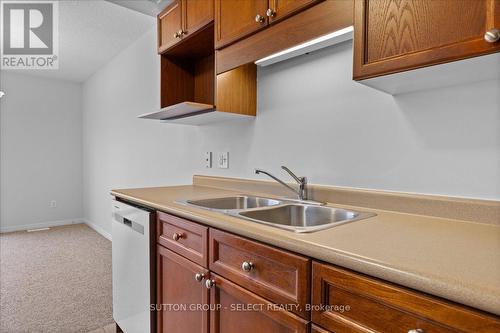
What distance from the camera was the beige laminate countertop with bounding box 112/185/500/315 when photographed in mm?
565

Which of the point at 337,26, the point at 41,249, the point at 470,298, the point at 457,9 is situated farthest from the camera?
the point at 41,249

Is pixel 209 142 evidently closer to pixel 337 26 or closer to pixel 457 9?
pixel 337 26

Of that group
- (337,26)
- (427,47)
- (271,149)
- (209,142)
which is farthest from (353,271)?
(209,142)

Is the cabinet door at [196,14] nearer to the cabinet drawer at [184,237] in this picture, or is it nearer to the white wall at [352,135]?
the white wall at [352,135]

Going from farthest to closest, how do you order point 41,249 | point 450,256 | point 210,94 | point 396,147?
point 41,249 → point 210,94 → point 396,147 → point 450,256

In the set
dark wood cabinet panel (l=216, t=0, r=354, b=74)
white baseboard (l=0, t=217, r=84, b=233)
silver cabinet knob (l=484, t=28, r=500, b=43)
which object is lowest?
white baseboard (l=0, t=217, r=84, b=233)

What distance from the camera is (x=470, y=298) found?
54cm

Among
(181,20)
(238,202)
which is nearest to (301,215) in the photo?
(238,202)

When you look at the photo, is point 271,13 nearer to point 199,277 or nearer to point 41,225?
point 199,277

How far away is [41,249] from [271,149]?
3.46m

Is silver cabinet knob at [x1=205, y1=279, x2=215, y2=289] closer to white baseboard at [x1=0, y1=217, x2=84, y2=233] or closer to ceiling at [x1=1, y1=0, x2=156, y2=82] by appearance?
ceiling at [x1=1, y1=0, x2=156, y2=82]

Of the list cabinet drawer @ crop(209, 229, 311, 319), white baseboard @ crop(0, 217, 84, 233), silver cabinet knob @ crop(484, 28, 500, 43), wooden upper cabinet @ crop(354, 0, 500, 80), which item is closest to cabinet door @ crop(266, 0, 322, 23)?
wooden upper cabinet @ crop(354, 0, 500, 80)

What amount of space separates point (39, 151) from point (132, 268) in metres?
4.16

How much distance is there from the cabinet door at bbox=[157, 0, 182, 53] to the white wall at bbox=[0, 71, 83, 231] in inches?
143
